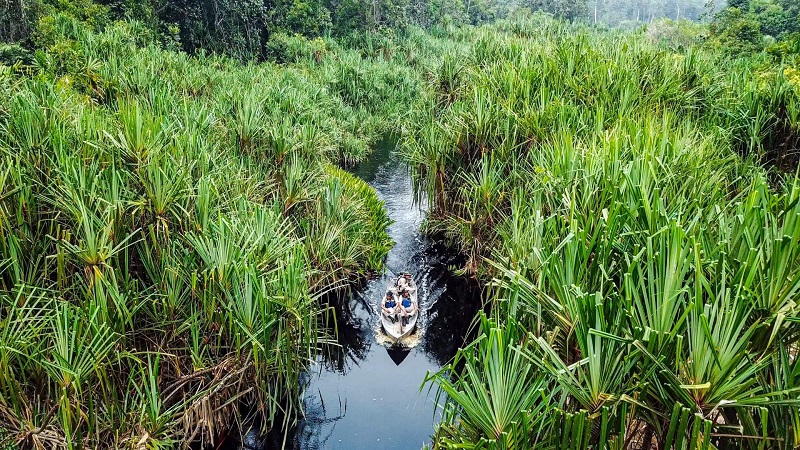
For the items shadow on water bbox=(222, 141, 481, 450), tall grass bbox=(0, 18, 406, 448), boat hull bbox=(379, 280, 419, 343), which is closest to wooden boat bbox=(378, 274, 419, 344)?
boat hull bbox=(379, 280, 419, 343)

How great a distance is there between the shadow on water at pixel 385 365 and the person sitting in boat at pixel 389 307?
43 cm

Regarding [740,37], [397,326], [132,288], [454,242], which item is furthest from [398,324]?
[740,37]

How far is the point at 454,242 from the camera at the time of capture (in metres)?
10.6

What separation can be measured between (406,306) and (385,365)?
103cm

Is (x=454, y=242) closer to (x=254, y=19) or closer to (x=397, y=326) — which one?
(x=397, y=326)

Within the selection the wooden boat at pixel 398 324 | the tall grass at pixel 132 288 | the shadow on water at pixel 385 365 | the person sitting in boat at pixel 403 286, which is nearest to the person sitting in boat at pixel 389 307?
the wooden boat at pixel 398 324

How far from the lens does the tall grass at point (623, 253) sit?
322 cm

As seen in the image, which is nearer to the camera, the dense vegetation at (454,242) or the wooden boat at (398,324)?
the dense vegetation at (454,242)

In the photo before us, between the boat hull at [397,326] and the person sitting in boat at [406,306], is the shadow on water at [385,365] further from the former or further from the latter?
the person sitting in boat at [406,306]

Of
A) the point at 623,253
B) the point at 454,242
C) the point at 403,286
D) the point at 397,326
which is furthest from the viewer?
the point at 454,242

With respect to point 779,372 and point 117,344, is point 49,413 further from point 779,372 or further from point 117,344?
point 779,372

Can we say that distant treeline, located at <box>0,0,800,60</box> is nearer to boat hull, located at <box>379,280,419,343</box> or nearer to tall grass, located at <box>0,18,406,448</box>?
tall grass, located at <box>0,18,406,448</box>

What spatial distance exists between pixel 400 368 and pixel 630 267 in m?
4.65

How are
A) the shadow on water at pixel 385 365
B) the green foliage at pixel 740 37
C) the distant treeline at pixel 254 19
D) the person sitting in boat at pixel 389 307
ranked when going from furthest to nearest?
the green foliage at pixel 740 37 → the distant treeline at pixel 254 19 → the person sitting in boat at pixel 389 307 → the shadow on water at pixel 385 365
